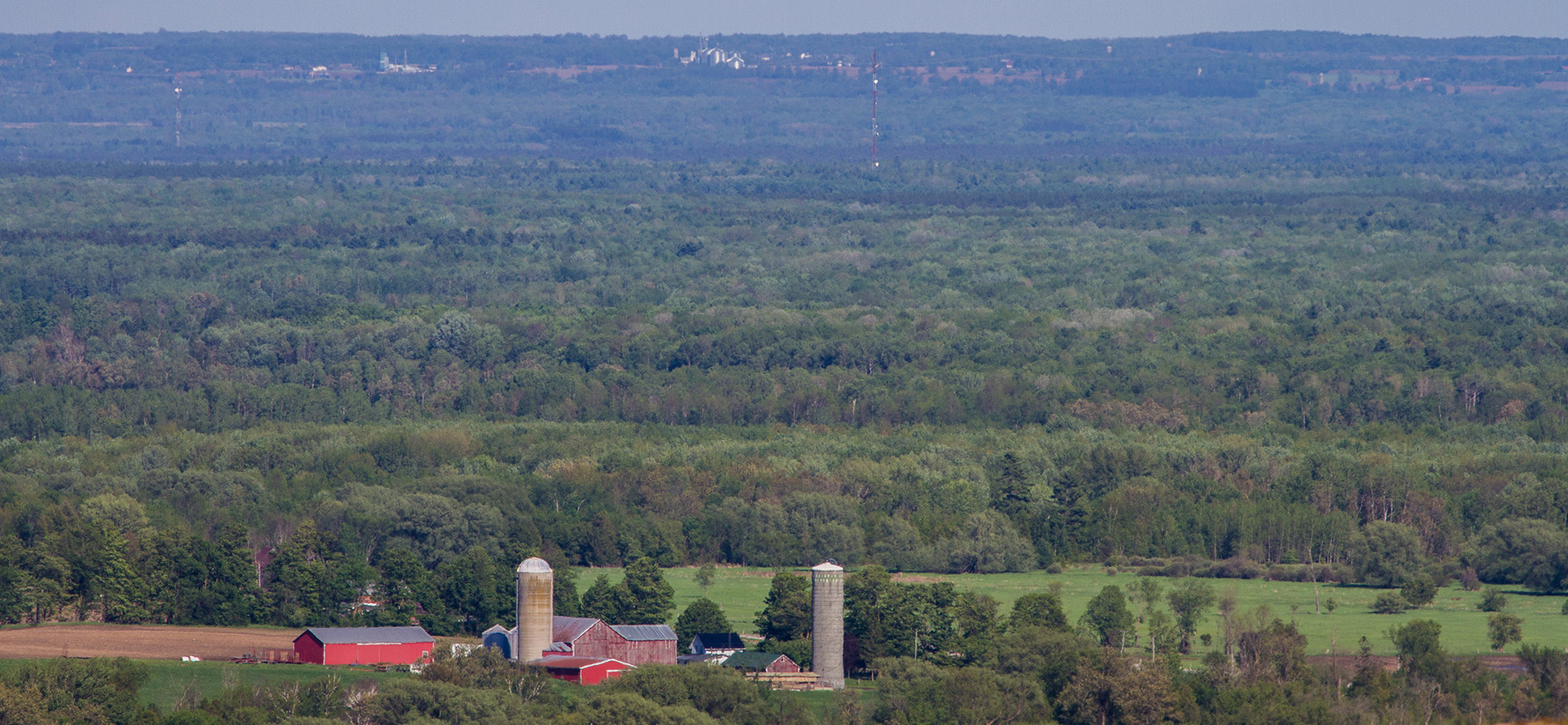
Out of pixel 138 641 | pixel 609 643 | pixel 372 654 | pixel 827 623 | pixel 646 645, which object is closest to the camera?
pixel 827 623

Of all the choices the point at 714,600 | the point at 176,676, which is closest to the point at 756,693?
the point at 176,676

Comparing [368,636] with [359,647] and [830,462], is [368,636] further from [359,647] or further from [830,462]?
[830,462]

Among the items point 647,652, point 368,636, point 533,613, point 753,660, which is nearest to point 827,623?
point 753,660

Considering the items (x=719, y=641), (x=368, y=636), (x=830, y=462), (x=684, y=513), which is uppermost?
(x=719, y=641)

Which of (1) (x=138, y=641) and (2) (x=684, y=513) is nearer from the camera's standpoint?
(1) (x=138, y=641)

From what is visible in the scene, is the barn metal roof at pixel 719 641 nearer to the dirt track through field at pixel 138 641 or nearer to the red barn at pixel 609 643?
the red barn at pixel 609 643

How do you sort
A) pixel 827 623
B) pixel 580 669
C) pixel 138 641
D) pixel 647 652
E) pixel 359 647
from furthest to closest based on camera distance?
1. pixel 138 641
2. pixel 359 647
3. pixel 647 652
4. pixel 827 623
5. pixel 580 669

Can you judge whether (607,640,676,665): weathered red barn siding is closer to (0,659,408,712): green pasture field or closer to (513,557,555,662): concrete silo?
(513,557,555,662): concrete silo
